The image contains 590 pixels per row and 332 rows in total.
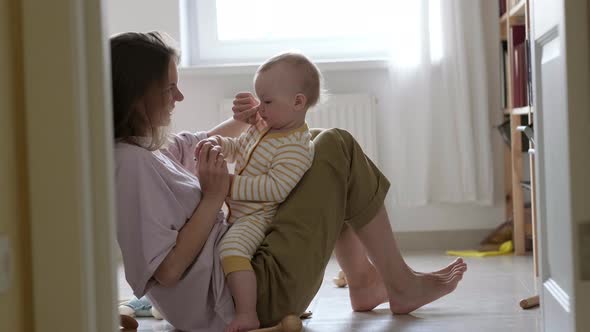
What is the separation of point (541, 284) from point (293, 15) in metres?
2.41

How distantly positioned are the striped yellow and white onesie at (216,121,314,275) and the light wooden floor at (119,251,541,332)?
0.29 metres

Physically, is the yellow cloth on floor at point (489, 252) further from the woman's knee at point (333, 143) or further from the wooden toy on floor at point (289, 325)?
the wooden toy on floor at point (289, 325)

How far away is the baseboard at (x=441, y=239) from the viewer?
3.59 m

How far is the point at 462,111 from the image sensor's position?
11.3ft

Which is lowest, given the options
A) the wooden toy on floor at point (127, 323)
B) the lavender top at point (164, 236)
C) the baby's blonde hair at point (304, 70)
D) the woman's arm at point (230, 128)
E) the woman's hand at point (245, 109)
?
the wooden toy on floor at point (127, 323)

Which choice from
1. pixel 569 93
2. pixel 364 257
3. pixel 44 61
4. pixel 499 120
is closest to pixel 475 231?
pixel 499 120

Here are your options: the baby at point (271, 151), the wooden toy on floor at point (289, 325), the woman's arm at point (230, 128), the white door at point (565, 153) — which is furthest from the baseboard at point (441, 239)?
the white door at point (565, 153)

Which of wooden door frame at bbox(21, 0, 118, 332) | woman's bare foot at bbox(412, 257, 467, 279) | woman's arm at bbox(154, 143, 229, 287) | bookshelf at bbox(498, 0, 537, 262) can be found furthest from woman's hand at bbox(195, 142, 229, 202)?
bookshelf at bbox(498, 0, 537, 262)

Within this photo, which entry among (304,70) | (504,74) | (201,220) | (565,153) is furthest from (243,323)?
(504,74)

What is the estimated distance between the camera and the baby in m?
1.88

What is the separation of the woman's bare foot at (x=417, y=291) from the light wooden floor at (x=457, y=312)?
26 millimetres

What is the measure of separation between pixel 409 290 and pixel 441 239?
62.3 inches

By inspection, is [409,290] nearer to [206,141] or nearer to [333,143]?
[333,143]

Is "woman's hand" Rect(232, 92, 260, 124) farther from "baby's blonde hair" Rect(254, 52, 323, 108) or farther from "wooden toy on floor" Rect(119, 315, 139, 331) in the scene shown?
"wooden toy on floor" Rect(119, 315, 139, 331)
